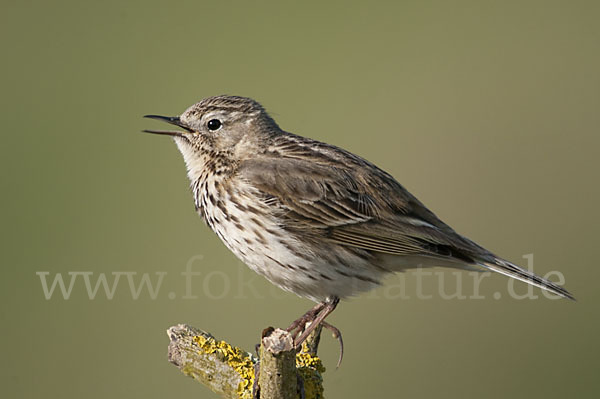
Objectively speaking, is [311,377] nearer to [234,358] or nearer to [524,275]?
[234,358]

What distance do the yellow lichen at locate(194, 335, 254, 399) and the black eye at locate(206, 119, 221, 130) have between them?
2198mm

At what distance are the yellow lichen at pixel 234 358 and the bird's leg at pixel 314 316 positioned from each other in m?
0.60

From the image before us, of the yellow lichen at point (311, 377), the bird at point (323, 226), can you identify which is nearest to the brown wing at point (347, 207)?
the bird at point (323, 226)

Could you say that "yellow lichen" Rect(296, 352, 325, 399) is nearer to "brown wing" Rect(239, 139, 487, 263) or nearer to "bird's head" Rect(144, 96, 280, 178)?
"brown wing" Rect(239, 139, 487, 263)

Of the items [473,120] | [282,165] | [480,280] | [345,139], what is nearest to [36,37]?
[345,139]

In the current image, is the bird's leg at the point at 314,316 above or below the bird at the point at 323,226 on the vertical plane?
below

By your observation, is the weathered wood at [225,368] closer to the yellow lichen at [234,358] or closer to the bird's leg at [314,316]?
the yellow lichen at [234,358]

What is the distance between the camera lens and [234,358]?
5.60 metres

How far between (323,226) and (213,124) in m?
1.39

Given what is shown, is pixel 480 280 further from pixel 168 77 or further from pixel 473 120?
pixel 168 77

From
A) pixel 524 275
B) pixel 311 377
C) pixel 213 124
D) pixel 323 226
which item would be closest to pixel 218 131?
pixel 213 124

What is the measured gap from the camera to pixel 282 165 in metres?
6.86

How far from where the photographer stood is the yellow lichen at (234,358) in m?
5.45

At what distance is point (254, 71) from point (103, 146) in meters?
3.21
